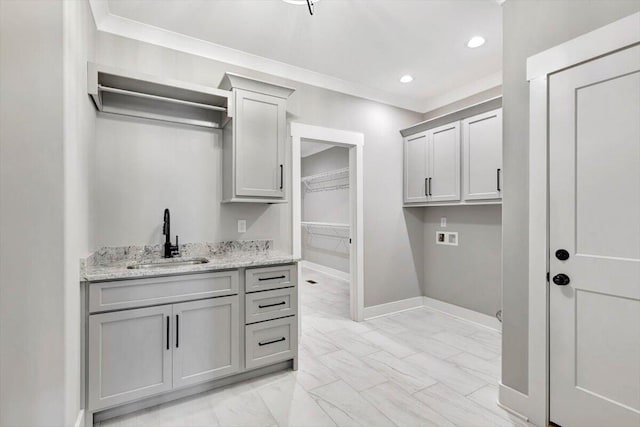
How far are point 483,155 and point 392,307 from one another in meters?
2.12

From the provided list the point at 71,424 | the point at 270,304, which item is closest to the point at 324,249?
the point at 270,304

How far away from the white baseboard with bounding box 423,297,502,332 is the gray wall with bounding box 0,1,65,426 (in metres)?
3.72

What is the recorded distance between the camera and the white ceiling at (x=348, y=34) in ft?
7.47

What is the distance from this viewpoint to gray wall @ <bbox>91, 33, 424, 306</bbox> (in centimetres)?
239

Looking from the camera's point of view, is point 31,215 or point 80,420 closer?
point 31,215

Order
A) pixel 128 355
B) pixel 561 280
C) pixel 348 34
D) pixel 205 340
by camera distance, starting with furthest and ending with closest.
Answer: pixel 348 34
pixel 205 340
pixel 128 355
pixel 561 280

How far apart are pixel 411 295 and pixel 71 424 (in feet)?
11.8

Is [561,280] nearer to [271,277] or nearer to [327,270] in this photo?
[271,277]

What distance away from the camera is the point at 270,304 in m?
2.40

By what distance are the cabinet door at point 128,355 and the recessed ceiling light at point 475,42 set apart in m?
3.29

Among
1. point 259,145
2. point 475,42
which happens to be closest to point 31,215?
point 259,145

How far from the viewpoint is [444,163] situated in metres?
3.55

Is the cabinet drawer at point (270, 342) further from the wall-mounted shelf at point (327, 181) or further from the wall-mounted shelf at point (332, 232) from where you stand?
the wall-mounted shelf at point (327, 181)

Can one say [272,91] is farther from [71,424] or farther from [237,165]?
[71,424]
